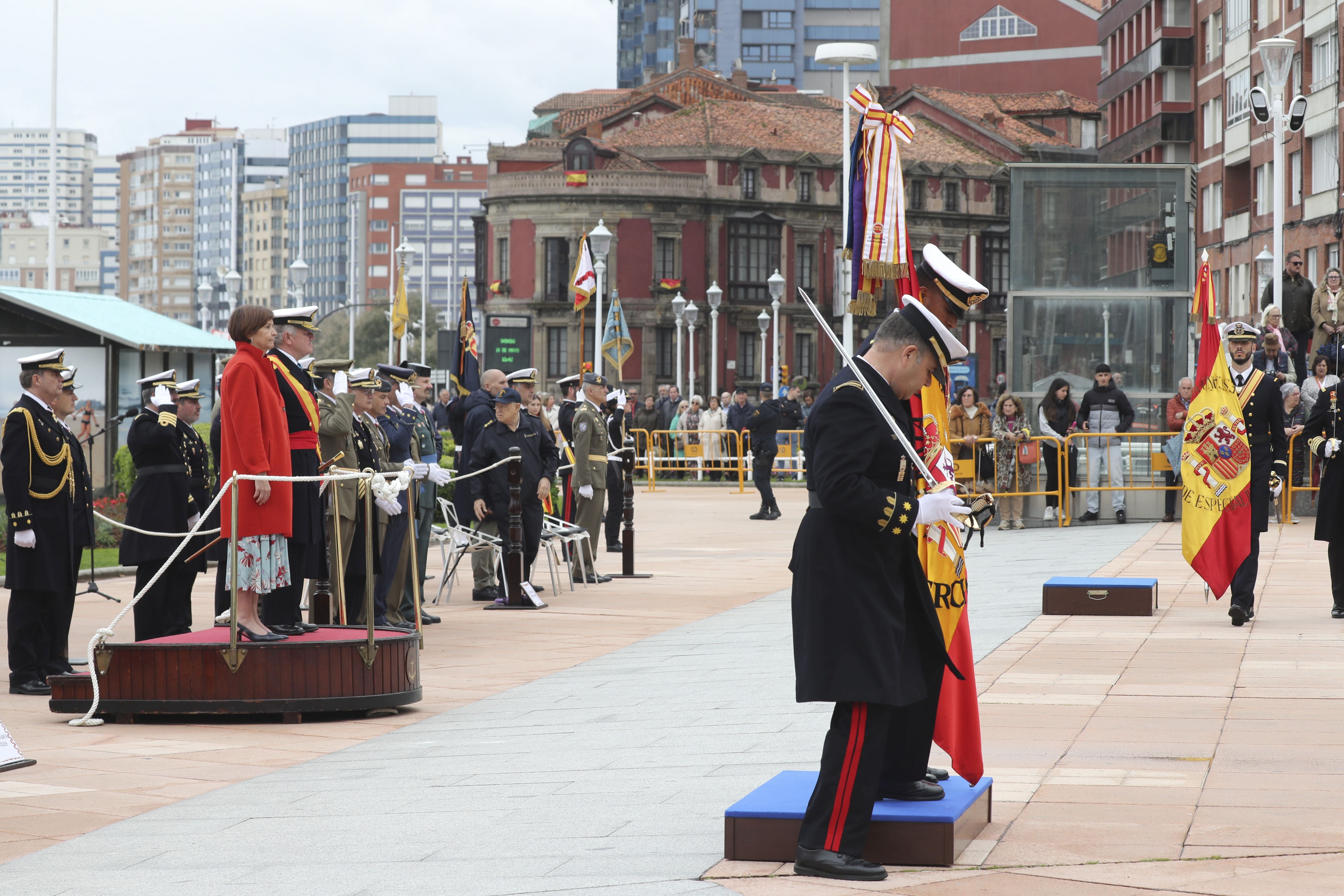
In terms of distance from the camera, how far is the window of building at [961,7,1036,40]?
3570 inches

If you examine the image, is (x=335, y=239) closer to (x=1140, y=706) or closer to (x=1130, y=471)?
(x=1130, y=471)

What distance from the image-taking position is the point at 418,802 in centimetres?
652

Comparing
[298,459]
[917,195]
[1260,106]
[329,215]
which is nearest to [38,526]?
[298,459]

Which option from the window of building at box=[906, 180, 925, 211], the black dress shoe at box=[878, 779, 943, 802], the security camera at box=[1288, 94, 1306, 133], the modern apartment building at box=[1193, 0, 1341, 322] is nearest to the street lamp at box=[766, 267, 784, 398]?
the security camera at box=[1288, 94, 1306, 133]

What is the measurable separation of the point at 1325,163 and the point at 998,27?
45679mm

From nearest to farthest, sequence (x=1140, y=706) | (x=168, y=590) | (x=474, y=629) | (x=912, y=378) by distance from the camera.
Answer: (x=912, y=378), (x=1140, y=706), (x=168, y=590), (x=474, y=629)

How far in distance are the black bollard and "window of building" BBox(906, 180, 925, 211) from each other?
64.1 metres

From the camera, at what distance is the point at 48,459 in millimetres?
9969

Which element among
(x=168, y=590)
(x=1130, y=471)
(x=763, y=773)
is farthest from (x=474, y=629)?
(x=1130, y=471)

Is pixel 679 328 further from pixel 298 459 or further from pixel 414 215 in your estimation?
pixel 414 215

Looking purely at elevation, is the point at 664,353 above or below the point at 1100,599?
above

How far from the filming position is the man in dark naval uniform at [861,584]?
5059 millimetres

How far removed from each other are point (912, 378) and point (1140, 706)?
3.70 m

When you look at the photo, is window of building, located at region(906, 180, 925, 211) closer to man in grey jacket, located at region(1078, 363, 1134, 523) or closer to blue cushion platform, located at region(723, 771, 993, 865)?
man in grey jacket, located at region(1078, 363, 1134, 523)
